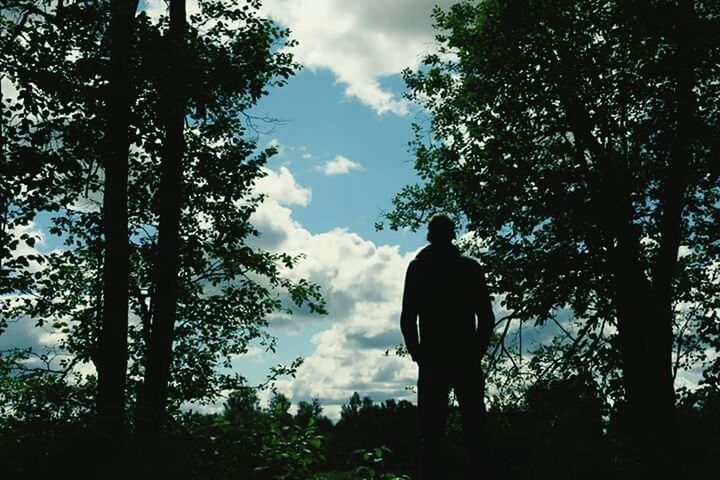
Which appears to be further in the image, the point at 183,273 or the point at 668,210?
the point at 183,273

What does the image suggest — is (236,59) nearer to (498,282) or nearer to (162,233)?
(162,233)

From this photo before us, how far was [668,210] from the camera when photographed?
600 inches

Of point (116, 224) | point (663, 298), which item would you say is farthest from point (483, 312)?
point (663, 298)

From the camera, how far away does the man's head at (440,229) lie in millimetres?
7508

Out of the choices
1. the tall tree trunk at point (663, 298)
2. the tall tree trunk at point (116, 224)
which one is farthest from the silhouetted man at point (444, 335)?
the tall tree trunk at point (663, 298)

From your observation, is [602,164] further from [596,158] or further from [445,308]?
[445,308]

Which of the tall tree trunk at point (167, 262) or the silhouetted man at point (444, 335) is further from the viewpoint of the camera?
the tall tree trunk at point (167, 262)

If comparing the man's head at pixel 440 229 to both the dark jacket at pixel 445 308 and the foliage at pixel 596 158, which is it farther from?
the foliage at pixel 596 158

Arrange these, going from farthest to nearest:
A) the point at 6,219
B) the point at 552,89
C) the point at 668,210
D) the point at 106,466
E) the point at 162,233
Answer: the point at 552,89 < the point at 668,210 < the point at 162,233 < the point at 6,219 < the point at 106,466

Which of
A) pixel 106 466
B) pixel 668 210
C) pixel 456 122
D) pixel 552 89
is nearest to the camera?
pixel 106 466

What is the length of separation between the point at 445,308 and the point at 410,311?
1.32ft

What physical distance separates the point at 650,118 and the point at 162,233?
11036 millimetres

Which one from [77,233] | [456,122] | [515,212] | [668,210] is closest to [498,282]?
[515,212]

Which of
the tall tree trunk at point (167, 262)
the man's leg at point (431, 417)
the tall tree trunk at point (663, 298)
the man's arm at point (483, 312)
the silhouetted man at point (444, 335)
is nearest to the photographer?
the man's leg at point (431, 417)
